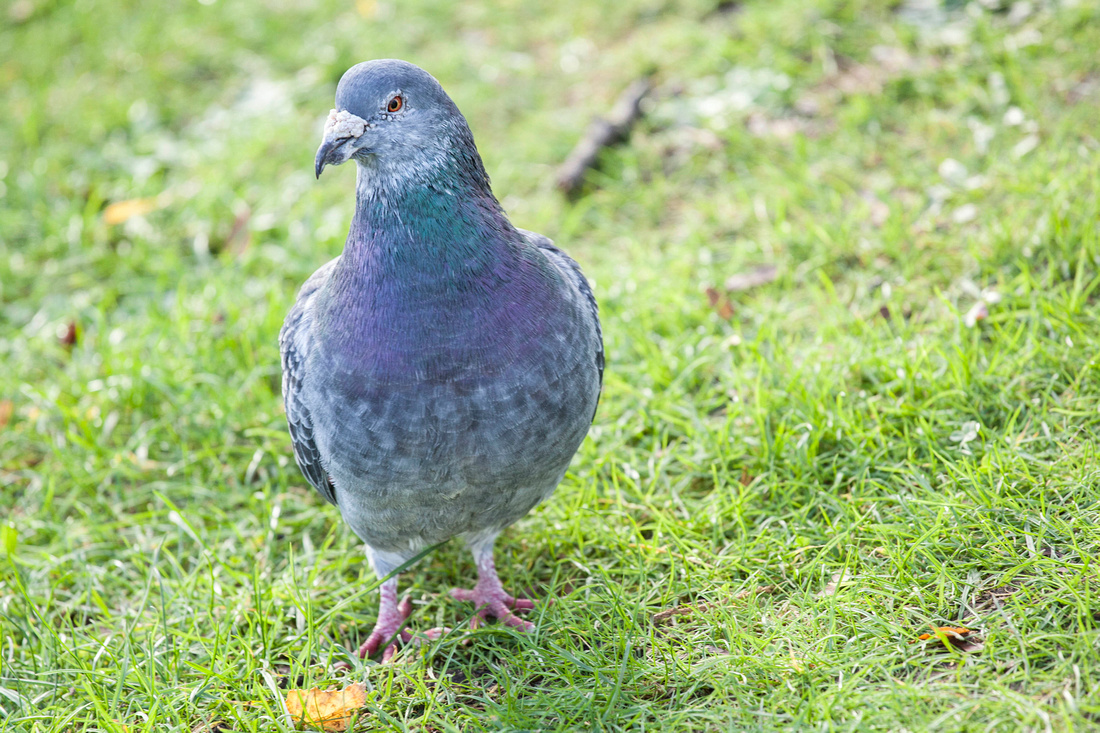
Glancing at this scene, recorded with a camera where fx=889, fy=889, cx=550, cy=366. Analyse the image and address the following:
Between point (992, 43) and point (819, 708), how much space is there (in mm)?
4011

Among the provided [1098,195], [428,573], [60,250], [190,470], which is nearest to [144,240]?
[60,250]

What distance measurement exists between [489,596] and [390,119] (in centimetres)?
161

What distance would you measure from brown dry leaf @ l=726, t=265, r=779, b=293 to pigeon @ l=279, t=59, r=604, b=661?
5.52ft

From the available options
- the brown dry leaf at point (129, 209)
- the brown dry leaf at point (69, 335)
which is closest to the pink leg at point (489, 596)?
the brown dry leaf at point (69, 335)

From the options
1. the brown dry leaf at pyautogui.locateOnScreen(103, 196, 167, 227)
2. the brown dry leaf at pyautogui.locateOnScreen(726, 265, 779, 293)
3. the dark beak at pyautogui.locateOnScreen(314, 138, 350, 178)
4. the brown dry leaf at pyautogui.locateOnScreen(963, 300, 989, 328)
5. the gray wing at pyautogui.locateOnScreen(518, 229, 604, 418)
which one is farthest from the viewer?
the brown dry leaf at pyautogui.locateOnScreen(103, 196, 167, 227)

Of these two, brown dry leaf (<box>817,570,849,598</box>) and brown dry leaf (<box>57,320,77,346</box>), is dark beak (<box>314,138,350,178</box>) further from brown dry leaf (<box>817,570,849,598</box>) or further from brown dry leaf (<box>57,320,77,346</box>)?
brown dry leaf (<box>57,320,77,346</box>)

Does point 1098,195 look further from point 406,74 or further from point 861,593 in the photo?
point 406,74

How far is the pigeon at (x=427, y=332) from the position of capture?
2.45 metres

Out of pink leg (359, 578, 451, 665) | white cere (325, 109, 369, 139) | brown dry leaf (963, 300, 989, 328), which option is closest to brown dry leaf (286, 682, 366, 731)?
pink leg (359, 578, 451, 665)

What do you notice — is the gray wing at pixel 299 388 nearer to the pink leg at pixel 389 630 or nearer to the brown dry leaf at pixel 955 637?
the pink leg at pixel 389 630

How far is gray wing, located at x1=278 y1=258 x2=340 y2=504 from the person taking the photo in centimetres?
273

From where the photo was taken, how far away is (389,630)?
9.93ft

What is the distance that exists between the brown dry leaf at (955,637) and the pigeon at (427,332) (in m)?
1.16

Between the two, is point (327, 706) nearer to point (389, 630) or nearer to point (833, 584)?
point (389, 630)
